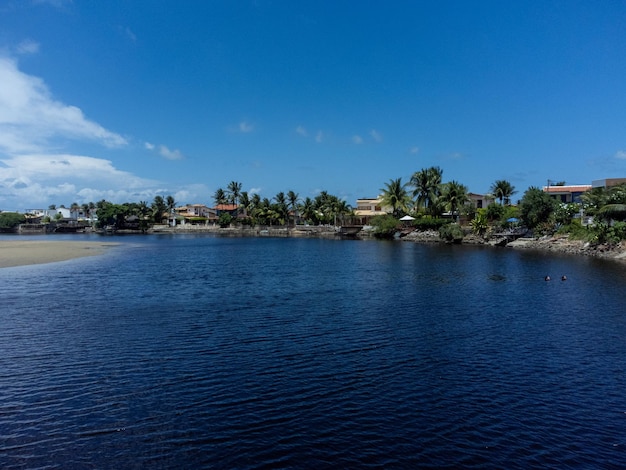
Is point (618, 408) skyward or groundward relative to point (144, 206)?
groundward

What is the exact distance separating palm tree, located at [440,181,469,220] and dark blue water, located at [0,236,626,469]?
235 feet

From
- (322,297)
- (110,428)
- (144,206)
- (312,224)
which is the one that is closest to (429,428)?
(110,428)

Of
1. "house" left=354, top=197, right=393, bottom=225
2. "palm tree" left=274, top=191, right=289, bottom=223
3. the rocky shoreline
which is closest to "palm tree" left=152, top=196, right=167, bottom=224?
"palm tree" left=274, top=191, right=289, bottom=223

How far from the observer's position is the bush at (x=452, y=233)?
302 feet

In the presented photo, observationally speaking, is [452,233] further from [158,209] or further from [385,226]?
[158,209]

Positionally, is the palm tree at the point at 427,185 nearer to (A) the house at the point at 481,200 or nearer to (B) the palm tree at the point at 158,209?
(A) the house at the point at 481,200

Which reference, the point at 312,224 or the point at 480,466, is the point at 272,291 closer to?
the point at 480,466

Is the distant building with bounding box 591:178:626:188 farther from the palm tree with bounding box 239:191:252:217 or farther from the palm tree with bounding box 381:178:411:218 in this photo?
the palm tree with bounding box 239:191:252:217

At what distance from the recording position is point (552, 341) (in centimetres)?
2064

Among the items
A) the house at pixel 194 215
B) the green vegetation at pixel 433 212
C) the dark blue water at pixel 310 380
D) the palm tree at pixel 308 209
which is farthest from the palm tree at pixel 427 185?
the house at pixel 194 215

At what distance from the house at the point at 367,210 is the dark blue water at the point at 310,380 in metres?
105

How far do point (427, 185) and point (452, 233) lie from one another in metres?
17.7

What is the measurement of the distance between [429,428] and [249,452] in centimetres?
513

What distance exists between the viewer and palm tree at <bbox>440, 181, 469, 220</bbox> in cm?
10200
